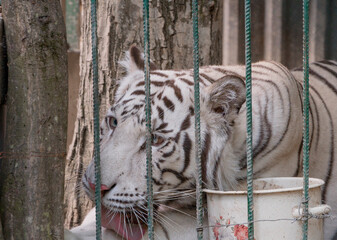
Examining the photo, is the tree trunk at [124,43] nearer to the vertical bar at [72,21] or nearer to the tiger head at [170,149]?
the tiger head at [170,149]

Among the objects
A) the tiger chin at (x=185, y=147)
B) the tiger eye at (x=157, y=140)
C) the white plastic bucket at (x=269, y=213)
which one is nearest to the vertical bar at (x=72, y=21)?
the tiger chin at (x=185, y=147)

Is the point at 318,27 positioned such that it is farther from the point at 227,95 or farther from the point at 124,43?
the point at 227,95

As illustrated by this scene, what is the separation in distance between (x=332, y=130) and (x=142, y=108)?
41.9 inches

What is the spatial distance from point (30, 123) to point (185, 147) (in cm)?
72

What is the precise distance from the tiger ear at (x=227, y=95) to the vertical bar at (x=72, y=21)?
132 inches

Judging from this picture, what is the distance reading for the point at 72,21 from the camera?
5.44 metres

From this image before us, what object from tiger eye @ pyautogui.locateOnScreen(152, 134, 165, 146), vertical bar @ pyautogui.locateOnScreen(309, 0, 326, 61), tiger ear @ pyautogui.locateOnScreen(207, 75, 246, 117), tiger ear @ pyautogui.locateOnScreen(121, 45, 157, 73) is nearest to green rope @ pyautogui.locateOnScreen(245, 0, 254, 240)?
tiger ear @ pyautogui.locateOnScreen(207, 75, 246, 117)

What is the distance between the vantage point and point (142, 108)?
2416mm

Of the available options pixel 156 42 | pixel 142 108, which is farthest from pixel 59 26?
pixel 156 42

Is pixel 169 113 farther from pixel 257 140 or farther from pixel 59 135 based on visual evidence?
pixel 59 135

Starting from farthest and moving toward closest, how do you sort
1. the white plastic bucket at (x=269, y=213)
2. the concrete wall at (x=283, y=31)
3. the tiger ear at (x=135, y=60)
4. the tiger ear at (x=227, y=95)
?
the concrete wall at (x=283, y=31) → the tiger ear at (x=135, y=60) → the tiger ear at (x=227, y=95) → the white plastic bucket at (x=269, y=213)

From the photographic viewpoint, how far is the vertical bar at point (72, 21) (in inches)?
213

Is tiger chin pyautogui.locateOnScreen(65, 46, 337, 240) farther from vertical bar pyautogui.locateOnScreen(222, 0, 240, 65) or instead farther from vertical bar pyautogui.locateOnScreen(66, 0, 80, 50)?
vertical bar pyautogui.locateOnScreen(222, 0, 240, 65)

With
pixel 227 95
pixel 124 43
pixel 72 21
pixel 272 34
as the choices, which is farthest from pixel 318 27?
pixel 227 95
